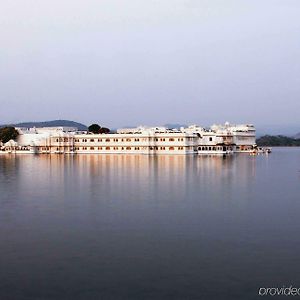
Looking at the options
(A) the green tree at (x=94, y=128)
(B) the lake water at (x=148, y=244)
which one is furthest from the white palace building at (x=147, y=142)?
(B) the lake water at (x=148, y=244)

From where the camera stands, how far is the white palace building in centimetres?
6906

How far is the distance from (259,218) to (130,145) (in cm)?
5517

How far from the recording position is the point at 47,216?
1666 cm

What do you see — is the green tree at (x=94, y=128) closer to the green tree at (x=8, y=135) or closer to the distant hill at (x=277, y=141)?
the green tree at (x=8, y=135)

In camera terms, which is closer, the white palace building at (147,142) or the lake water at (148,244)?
the lake water at (148,244)

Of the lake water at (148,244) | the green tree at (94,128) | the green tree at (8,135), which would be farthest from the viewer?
the green tree at (94,128)

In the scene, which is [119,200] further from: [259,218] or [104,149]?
[104,149]

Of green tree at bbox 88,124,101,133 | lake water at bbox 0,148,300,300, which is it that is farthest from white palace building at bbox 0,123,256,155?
lake water at bbox 0,148,300,300

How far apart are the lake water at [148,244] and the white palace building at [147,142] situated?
46016mm

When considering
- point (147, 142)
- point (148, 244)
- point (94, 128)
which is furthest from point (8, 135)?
point (148, 244)

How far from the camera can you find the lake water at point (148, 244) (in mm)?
9609

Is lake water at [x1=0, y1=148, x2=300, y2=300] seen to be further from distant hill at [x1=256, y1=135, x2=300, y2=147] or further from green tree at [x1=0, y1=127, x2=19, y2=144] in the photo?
distant hill at [x1=256, y1=135, x2=300, y2=147]

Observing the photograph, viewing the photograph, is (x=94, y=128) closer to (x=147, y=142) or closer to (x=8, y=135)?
(x=8, y=135)

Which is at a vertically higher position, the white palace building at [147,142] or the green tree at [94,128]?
the green tree at [94,128]
